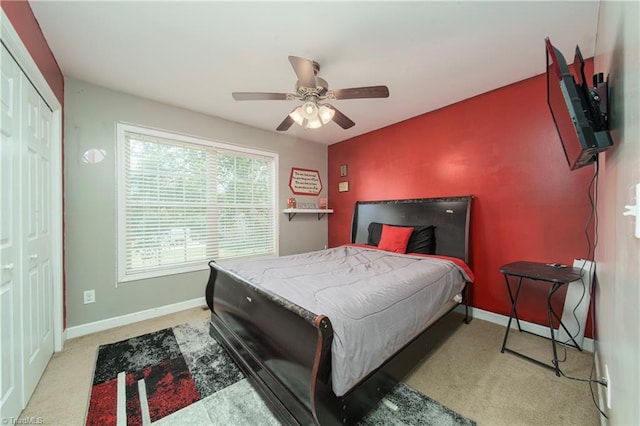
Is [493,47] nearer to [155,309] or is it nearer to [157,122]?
[157,122]

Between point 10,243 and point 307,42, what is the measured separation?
7.71 feet

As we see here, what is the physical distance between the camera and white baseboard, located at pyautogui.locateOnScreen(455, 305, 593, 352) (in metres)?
2.13

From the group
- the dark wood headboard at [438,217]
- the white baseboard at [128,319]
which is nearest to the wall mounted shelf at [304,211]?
the dark wood headboard at [438,217]

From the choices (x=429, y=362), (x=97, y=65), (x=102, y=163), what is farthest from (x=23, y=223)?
(x=429, y=362)

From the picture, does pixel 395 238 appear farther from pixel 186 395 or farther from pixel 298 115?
pixel 186 395

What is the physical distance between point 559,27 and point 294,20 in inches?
77.3

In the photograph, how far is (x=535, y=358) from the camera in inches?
80.3

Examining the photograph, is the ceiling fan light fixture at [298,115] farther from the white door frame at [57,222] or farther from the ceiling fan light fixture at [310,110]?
the white door frame at [57,222]

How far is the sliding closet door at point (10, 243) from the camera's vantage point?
1322 mm

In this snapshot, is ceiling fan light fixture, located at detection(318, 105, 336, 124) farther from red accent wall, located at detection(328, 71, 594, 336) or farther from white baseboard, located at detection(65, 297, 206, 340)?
white baseboard, located at detection(65, 297, 206, 340)

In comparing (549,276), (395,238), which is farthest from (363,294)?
(395,238)

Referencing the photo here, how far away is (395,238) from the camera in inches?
123

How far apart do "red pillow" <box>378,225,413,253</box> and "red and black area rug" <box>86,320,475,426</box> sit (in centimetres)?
160

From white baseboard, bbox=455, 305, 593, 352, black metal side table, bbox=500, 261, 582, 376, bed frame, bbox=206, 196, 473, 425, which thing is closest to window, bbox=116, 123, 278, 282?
bed frame, bbox=206, 196, 473, 425
